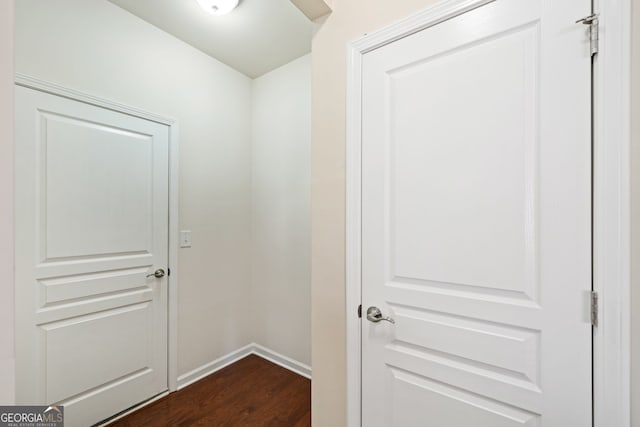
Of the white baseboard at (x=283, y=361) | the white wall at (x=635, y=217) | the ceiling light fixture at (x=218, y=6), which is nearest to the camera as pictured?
the white wall at (x=635, y=217)

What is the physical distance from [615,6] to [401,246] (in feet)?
2.94

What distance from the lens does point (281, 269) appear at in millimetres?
2477

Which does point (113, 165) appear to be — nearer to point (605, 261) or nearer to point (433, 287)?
point (433, 287)

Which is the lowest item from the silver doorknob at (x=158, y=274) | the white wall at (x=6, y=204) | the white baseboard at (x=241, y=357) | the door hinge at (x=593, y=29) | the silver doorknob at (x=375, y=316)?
the white baseboard at (x=241, y=357)

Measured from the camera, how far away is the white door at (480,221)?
78 cm

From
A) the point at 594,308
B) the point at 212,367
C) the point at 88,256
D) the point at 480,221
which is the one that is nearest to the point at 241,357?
the point at 212,367

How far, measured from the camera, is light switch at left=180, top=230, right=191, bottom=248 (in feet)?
7.03

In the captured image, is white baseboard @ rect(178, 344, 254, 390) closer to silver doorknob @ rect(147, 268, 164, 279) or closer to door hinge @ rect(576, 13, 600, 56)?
silver doorknob @ rect(147, 268, 164, 279)

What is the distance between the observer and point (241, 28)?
1997 millimetres

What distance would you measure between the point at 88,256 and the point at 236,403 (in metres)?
1.42

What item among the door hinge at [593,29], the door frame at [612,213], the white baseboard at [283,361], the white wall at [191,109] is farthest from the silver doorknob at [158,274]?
the door hinge at [593,29]

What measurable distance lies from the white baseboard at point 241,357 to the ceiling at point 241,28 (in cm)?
267

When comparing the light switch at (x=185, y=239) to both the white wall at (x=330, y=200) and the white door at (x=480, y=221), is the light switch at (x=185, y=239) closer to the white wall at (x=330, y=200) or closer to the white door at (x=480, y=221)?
the white wall at (x=330, y=200)

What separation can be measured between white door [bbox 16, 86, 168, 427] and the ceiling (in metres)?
0.74
